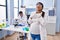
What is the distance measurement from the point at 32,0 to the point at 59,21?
2149 millimetres

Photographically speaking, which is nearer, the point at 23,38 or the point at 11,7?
the point at 23,38

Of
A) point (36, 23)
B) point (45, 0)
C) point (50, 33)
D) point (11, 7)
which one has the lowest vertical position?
point (50, 33)

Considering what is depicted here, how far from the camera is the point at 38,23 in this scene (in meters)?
2.15

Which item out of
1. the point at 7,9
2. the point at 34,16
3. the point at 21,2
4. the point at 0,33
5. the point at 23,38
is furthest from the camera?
the point at 21,2

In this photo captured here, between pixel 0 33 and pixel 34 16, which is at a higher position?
pixel 34 16

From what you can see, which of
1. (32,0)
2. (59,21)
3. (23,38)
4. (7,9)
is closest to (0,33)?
(23,38)

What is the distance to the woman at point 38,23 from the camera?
210cm

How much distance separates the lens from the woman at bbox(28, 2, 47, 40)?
2.10 metres

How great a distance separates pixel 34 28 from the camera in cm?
216

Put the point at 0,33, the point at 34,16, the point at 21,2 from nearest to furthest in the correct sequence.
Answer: the point at 34,16
the point at 0,33
the point at 21,2

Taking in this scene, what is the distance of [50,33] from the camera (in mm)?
5949

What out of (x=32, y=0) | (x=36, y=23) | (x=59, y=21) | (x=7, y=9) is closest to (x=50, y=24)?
(x=59, y=21)

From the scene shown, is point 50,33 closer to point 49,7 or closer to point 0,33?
point 49,7

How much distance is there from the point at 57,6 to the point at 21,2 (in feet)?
7.80
